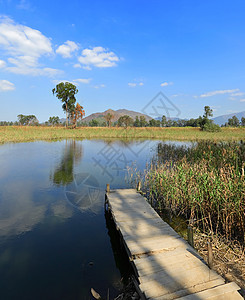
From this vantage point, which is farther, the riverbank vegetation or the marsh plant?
the marsh plant

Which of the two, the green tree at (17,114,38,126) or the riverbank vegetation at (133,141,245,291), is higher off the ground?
the green tree at (17,114,38,126)

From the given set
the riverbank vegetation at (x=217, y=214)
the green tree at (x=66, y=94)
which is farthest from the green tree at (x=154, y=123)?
the riverbank vegetation at (x=217, y=214)

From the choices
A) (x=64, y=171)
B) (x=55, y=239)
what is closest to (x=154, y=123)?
(x=64, y=171)

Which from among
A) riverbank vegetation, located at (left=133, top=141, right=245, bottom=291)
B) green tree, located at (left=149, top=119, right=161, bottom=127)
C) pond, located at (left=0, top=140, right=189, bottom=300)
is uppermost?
green tree, located at (left=149, top=119, right=161, bottom=127)

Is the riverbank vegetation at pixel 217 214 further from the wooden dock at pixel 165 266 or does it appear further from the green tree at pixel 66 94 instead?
the green tree at pixel 66 94

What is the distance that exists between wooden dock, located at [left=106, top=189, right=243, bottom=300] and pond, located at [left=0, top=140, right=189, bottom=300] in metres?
0.77

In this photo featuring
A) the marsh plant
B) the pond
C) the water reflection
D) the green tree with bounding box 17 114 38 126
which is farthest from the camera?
the green tree with bounding box 17 114 38 126

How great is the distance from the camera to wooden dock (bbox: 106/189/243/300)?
242 cm

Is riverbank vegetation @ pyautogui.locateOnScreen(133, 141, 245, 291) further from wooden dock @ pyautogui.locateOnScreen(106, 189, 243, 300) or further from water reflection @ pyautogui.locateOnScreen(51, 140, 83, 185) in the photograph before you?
water reflection @ pyautogui.locateOnScreen(51, 140, 83, 185)

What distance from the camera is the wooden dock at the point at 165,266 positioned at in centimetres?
242

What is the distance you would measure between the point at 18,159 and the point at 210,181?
1329cm

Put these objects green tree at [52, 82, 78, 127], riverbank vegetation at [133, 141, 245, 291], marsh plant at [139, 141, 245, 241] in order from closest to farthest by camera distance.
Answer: riverbank vegetation at [133, 141, 245, 291], marsh plant at [139, 141, 245, 241], green tree at [52, 82, 78, 127]

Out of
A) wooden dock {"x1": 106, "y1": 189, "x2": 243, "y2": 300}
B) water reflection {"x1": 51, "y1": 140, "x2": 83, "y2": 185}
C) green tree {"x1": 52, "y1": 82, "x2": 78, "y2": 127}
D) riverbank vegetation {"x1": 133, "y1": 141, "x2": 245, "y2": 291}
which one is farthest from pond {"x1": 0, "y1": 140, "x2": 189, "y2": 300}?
green tree {"x1": 52, "y1": 82, "x2": 78, "y2": 127}

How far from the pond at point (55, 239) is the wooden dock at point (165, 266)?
0.77 metres
